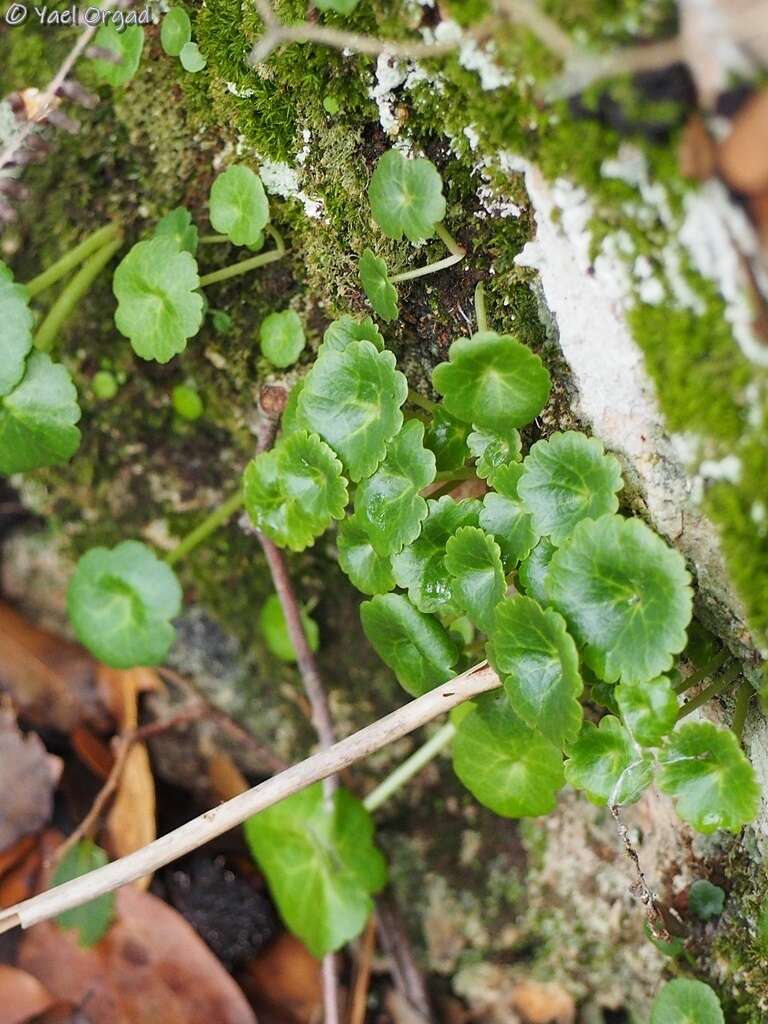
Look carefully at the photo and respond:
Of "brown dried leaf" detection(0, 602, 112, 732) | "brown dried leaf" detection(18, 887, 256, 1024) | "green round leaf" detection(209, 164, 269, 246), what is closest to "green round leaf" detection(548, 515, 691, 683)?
"green round leaf" detection(209, 164, 269, 246)

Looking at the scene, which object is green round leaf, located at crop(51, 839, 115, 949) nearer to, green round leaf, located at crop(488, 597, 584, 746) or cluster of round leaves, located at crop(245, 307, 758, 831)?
cluster of round leaves, located at crop(245, 307, 758, 831)

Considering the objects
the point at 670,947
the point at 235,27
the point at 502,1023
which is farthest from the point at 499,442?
the point at 502,1023

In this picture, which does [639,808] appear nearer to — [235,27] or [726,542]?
[726,542]

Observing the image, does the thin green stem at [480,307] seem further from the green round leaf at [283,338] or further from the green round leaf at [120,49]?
the green round leaf at [120,49]

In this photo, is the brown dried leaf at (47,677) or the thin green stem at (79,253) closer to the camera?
the thin green stem at (79,253)

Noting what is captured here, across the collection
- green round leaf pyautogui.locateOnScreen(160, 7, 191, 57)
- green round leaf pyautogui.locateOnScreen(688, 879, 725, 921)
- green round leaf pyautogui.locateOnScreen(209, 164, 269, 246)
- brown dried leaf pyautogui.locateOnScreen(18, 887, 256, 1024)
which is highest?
green round leaf pyautogui.locateOnScreen(160, 7, 191, 57)

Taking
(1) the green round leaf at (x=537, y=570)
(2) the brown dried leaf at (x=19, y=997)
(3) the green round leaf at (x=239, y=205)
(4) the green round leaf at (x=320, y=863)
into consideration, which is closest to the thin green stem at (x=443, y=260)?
(3) the green round leaf at (x=239, y=205)

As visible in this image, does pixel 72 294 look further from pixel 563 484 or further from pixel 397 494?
pixel 563 484
